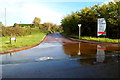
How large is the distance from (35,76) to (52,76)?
2.06 feet

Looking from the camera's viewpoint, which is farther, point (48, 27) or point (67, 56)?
point (48, 27)

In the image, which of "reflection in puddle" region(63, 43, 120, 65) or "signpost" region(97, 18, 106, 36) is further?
"signpost" region(97, 18, 106, 36)

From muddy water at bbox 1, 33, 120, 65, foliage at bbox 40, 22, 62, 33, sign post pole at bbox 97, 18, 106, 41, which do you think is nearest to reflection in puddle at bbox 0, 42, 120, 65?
muddy water at bbox 1, 33, 120, 65

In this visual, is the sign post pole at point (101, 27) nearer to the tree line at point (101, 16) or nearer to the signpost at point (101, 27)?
the signpost at point (101, 27)

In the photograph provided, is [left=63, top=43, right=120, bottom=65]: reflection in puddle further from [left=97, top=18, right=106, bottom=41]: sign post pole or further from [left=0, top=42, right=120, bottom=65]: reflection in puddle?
[left=97, top=18, right=106, bottom=41]: sign post pole

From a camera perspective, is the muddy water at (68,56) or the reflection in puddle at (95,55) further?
the muddy water at (68,56)

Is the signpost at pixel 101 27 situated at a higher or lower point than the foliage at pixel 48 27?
lower

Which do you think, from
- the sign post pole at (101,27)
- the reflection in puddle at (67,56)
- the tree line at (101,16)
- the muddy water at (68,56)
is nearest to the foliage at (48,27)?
the tree line at (101,16)

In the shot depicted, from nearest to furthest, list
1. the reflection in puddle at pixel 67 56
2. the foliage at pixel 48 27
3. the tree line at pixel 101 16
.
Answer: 1. the reflection in puddle at pixel 67 56
2. the tree line at pixel 101 16
3. the foliage at pixel 48 27

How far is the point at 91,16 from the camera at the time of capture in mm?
21188

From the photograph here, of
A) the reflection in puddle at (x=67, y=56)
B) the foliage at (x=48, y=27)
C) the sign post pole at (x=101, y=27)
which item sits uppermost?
the foliage at (x=48, y=27)

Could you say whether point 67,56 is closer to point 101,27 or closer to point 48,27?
point 101,27

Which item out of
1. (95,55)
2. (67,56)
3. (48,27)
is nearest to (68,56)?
(67,56)

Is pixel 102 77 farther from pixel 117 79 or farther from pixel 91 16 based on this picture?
pixel 91 16
